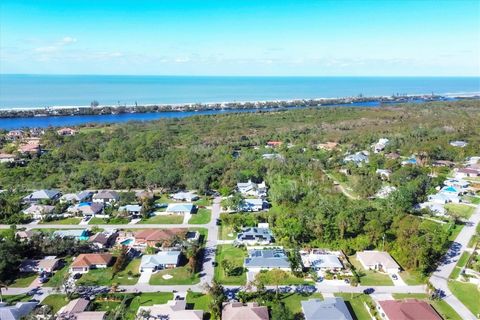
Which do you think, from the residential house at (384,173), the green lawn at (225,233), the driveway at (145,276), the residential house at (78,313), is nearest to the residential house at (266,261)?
the green lawn at (225,233)

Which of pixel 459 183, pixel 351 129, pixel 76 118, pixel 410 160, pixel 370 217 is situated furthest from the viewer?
pixel 76 118

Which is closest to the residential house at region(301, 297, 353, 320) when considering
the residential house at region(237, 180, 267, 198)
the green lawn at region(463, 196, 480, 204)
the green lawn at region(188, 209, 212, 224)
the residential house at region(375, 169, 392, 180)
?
the green lawn at region(188, 209, 212, 224)

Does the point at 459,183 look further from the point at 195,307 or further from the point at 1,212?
the point at 1,212

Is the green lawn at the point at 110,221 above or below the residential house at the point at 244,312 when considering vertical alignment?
below

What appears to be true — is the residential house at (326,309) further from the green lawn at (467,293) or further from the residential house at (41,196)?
the residential house at (41,196)

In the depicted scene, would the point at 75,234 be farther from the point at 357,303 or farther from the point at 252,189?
the point at 357,303

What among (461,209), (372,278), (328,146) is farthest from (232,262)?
(328,146)

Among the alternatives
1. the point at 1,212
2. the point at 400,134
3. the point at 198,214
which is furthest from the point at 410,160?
the point at 1,212

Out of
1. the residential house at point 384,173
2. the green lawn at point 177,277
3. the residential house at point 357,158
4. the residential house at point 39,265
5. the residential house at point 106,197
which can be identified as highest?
the residential house at point 357,158
